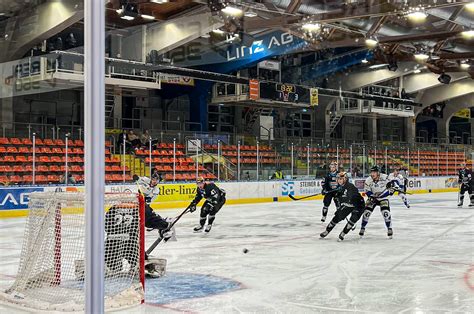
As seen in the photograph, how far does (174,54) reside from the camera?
16641mm

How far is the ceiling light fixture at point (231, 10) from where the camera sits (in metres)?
12.3

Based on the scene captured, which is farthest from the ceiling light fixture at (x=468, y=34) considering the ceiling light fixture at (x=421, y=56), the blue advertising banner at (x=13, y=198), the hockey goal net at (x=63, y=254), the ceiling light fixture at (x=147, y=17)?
the hockey goal net at (x=63, y=254)

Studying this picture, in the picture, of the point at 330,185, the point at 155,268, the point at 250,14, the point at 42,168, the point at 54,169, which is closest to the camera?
the point at 155,268

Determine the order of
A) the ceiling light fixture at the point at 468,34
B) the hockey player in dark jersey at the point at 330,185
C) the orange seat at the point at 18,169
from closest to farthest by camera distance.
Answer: the hockey player in dark jersey at the point at 330,185
the orange seat at the point at 18,169
the ceiling light fixture at the point at 468,34

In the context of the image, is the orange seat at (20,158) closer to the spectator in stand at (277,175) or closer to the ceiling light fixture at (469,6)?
the spectator in stand at (277,175)

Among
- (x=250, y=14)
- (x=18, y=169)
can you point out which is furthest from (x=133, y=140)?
(x=250, y=14)

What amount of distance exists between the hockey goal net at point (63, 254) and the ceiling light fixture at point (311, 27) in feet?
30.1

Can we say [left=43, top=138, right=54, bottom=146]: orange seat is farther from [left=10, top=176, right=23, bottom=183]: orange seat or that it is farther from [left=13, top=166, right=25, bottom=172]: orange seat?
[left=10, top=176, right=23, bottom=183]: orange seat

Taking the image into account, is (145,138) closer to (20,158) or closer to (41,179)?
(41,179)

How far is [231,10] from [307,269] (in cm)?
787

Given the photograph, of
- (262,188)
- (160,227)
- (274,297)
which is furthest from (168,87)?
(274,297)

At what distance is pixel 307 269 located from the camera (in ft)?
20.1

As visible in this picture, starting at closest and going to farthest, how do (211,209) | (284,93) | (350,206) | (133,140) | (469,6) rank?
(350,206) → (211,209) → (469,6) → (133,140) → (284,93)

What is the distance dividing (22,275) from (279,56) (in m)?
15.7
